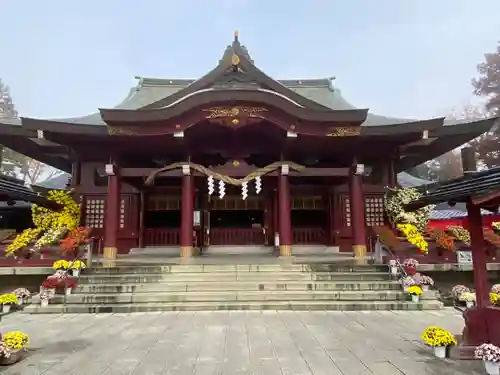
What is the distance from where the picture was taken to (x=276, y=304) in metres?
8.36

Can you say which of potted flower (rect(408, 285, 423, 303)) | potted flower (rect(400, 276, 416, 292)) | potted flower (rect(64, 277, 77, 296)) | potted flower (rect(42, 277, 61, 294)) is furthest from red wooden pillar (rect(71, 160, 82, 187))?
potted flower (rect(408, 285, 423, 303))

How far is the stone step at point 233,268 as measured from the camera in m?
9.91

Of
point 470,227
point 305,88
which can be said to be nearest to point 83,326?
point 470,227

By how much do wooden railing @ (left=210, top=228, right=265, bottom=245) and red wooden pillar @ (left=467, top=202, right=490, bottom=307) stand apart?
11020mm

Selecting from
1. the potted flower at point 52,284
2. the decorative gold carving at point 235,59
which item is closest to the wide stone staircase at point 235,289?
the potted flower at point 52,284

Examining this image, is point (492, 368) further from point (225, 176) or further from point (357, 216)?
point (225, 176)

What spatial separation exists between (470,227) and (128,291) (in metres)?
8.10

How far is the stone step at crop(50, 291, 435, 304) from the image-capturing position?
8609 mm

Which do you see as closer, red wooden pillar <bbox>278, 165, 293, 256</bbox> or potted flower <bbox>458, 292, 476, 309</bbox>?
potted flower <bbox>458, 292, 476, 309</bbox>

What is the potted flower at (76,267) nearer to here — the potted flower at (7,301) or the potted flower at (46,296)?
the potted flower at (46,296)

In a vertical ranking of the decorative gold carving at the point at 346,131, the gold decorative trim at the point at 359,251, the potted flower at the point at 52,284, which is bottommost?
the potted flower at the point at 52,284

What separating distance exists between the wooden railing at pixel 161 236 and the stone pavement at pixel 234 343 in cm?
725

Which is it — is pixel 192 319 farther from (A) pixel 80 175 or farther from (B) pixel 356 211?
(A) pixel 80 175

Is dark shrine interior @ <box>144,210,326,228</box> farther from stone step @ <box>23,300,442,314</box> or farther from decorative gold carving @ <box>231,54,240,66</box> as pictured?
stone step @ <box>23,300,442,314</box>
